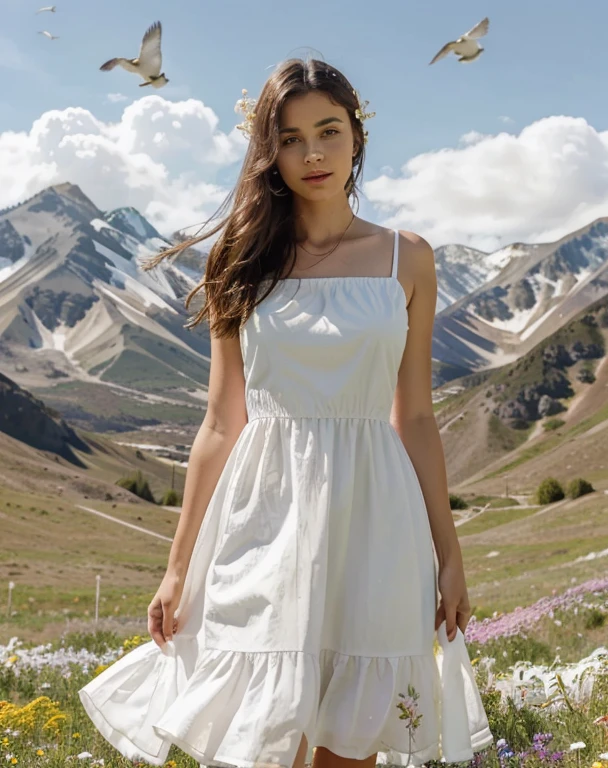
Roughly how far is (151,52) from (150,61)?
0.21 meters

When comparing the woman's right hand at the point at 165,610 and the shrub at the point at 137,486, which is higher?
the woman's right hand at the point at 165,610

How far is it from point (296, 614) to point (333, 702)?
14.4 inches

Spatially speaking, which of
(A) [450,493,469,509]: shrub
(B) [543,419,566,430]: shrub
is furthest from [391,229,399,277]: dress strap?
(B) [543,419,566,430]: shrub

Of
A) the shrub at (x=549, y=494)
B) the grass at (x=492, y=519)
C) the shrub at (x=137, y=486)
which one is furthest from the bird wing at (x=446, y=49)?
the shrub at (x=137, y=486)

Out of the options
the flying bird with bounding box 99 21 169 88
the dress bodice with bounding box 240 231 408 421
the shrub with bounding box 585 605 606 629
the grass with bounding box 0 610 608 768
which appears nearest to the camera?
the dress bodice with bounding box 240 231 408 421

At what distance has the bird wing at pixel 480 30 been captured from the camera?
12777 mm

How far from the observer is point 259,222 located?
374 cm

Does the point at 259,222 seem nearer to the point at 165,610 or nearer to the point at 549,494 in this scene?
the point at 165,610

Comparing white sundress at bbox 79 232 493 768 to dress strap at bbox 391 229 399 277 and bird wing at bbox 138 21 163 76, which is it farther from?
bird wing at bbox 138 21 163 76

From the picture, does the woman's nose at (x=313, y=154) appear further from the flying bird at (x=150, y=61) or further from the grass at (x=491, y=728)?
the flying bird at (x=150, y=61)

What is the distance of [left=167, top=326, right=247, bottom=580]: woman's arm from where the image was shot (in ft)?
11.9

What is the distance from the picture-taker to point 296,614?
3229 mm

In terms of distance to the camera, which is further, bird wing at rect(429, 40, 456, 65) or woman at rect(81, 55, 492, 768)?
bird wing at rect(429, 40, 456, 65)

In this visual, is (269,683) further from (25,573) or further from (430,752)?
(25,573)
